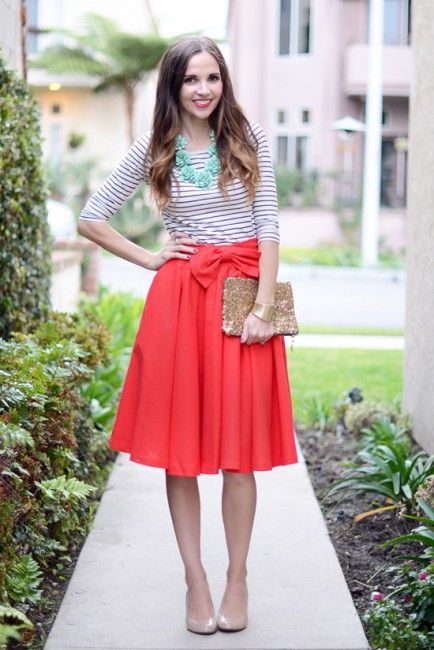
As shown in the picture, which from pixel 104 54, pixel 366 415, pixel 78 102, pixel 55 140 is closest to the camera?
pixel 366 415

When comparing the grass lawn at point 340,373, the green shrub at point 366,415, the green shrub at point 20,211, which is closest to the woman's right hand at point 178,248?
the green shrub at point 20,211

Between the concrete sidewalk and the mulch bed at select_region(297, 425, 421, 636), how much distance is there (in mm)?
104

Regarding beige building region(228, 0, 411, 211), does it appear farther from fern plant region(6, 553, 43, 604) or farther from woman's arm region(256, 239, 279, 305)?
fern plant region(6, 553, 43, 604)

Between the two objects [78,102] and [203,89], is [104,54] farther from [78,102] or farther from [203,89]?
[203,89]

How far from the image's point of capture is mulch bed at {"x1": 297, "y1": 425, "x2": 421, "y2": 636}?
461 centimetres

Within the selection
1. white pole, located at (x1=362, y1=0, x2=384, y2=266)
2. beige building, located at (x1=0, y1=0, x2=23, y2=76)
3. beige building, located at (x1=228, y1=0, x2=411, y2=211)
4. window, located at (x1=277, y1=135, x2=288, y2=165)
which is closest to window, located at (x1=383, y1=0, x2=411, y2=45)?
beige building, located at (x1=228, y1=0, x2=411, y2=211)

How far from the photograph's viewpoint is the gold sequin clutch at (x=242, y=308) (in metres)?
3.79

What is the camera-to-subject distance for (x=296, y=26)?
32.2 meters

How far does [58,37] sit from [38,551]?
29786 mm

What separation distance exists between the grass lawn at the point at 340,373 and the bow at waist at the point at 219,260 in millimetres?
4292

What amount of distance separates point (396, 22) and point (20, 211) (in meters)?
27.7

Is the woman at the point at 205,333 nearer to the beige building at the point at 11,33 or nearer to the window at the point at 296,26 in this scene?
the beige building at the point at 11,33

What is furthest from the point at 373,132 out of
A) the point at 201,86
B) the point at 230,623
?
the point at 230,623

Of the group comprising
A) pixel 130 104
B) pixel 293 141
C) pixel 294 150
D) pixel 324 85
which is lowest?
pixel 294 150
